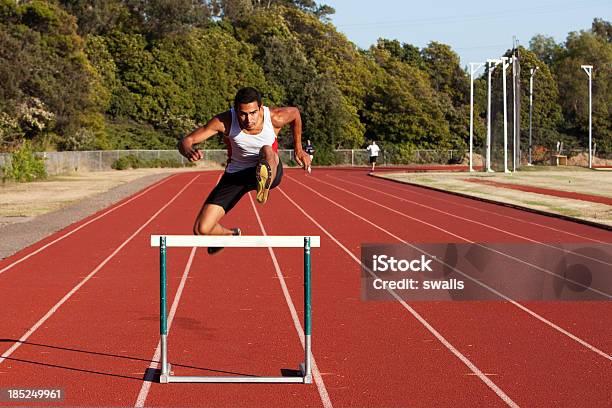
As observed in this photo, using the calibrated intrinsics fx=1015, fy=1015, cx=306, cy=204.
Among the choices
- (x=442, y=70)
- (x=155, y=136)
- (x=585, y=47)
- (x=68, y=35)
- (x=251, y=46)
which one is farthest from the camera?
(x=585, y=47)

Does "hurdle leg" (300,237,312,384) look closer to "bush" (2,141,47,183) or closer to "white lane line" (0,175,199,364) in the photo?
"white lane line" (0,175,199,364)

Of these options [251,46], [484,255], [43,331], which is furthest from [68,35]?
[43,331]

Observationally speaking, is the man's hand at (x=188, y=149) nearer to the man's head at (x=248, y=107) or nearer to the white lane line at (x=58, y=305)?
the man's head at (x=248, y=107)

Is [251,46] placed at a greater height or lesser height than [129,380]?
greater

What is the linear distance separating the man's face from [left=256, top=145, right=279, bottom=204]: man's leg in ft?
0.67

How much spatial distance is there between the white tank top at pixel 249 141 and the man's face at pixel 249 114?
0.28 ft

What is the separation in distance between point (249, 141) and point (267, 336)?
224 cm

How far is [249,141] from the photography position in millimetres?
7344

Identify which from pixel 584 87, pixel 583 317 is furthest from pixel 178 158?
pixel 583 317

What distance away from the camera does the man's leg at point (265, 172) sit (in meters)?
6.86

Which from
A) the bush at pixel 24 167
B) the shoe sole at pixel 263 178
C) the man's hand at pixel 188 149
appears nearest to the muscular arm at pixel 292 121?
the shoe sole at pixel 263 178

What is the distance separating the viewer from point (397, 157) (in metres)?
74.9

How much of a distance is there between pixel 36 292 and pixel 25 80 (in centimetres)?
3990

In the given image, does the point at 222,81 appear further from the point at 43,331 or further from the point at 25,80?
the point at 43,331
